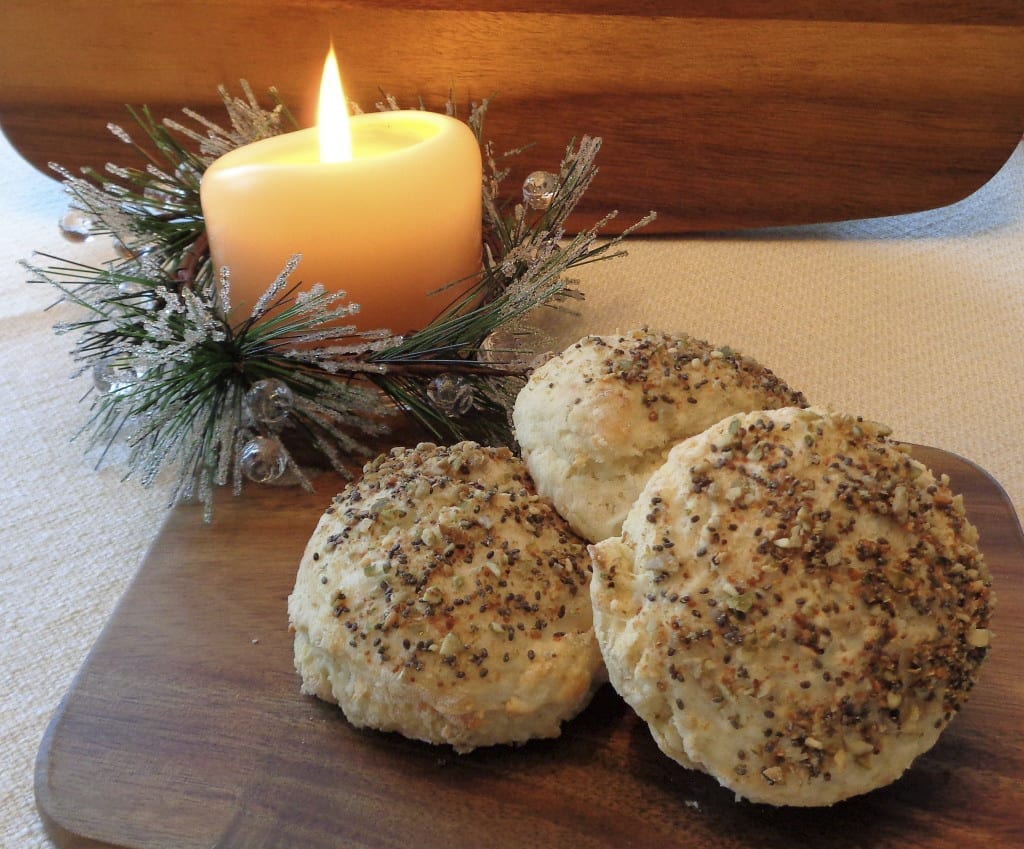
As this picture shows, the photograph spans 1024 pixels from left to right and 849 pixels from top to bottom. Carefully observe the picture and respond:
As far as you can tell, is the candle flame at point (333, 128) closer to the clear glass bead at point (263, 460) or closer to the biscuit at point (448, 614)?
the clear glass bead at point (263, 460)

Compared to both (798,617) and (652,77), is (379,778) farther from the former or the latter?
(652,77)

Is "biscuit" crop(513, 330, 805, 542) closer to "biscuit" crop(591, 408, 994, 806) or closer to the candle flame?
"biscuit" crop(591, 408, 994, 806)

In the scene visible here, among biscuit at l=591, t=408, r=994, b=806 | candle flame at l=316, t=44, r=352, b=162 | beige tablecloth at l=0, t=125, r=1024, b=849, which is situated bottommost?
beige tablecloth at l=0, t=125, r=1024, b=849

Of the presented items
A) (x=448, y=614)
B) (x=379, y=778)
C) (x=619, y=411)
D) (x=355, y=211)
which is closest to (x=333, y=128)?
(x=355, y=211)

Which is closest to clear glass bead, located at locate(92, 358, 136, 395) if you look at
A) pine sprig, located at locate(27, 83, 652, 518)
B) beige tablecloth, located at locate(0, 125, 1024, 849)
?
pine sprig, located at locate(27, 83, 652, 518)

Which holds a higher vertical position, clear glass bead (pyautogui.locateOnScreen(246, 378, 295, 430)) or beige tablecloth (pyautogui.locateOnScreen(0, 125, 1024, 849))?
clear glass bead (pyautogui.locateOnScreen(246, 378, 295, 430))
